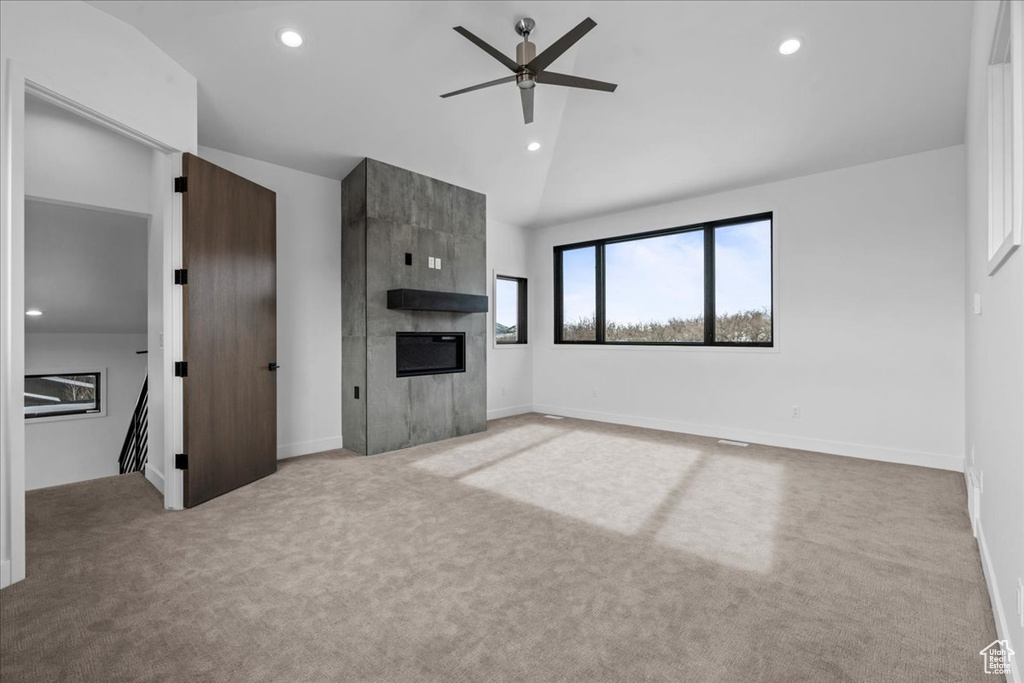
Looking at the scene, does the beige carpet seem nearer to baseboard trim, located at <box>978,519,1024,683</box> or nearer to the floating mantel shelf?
baseboard trim, located at <box>978,519,1024,683</box>

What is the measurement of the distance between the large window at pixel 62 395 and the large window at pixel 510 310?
5.36m

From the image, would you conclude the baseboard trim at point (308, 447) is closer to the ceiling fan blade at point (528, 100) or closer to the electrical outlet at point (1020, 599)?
the ceiling fan blade at point (528, 100)

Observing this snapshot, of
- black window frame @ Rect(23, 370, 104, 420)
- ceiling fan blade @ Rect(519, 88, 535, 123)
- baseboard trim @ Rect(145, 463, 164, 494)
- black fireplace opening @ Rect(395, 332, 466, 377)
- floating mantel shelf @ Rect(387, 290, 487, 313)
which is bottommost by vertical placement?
baseboard trim @ Rect(145, 463, 164, 494)

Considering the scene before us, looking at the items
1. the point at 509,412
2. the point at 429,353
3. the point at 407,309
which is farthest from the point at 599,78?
the point at 509,412

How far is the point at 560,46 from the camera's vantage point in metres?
2.61

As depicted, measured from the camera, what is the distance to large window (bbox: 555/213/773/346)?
505cm

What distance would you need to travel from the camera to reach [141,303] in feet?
18.1

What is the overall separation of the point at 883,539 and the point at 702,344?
303 centimetres

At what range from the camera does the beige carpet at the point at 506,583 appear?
1600 millimetres

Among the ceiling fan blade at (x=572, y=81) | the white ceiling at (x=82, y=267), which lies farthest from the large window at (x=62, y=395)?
the ceiling fan blade at (x=572, y=81)

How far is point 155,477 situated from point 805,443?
5.76 m

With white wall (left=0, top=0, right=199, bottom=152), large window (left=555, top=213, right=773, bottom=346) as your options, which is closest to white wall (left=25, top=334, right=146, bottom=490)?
white wall (left=0, top=0, right=199, bottom=152)

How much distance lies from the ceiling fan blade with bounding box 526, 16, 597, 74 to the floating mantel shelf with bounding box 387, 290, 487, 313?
2369 millimetres

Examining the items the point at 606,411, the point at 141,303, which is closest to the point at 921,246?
the point at 606,411
